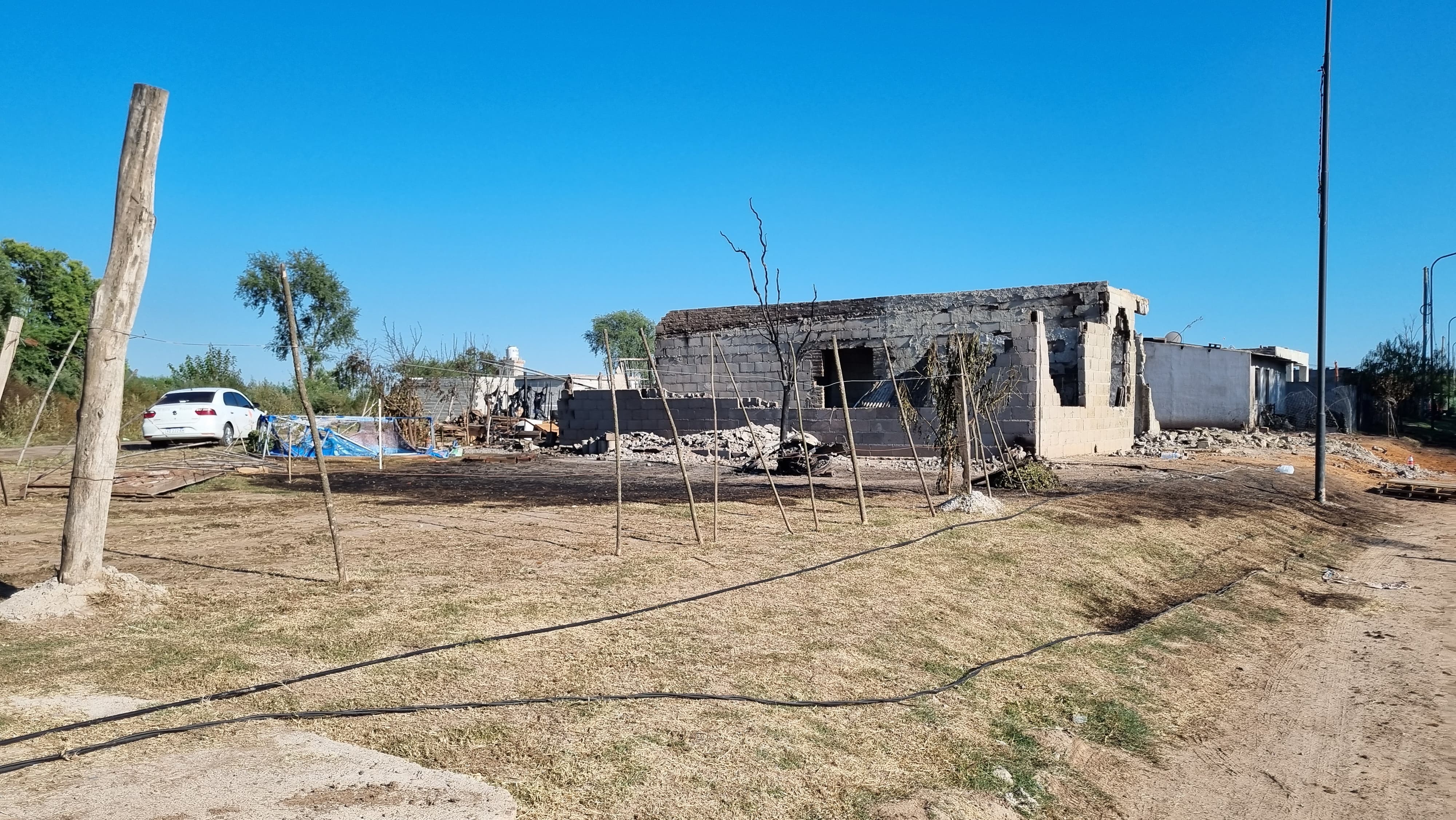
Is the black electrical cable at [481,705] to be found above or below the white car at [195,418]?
below

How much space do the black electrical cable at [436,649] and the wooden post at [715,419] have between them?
1.38 m

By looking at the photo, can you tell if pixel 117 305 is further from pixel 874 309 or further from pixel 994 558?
pixel 874 309

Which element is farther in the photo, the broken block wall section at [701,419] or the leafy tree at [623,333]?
the leafy tree at [623,333]

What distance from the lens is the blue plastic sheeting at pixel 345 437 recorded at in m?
19.7

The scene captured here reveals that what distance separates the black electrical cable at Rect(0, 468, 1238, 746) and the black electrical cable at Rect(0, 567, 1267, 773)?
20 centimetres

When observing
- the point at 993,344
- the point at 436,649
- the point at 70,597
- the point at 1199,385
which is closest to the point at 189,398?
the point at 70,597

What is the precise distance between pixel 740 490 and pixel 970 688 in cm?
897

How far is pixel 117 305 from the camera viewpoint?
5.89m

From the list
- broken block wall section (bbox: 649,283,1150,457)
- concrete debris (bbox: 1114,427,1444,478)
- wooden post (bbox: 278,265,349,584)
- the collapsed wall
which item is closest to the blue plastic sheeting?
the collapsed wall

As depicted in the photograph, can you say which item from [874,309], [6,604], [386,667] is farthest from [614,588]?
[874,309]

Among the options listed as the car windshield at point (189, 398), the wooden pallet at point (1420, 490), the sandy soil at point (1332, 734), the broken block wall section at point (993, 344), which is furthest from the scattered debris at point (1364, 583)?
the car windshield at point (189, 398)

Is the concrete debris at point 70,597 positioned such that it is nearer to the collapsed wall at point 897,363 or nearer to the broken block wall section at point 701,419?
the broken block wall section at point 701,419

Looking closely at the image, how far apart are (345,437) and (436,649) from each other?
17.7 m

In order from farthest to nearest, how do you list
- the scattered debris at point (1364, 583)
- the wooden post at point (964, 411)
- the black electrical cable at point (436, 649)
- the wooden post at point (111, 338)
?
the wooden post at point (964, 411) → the scattered debris at point (1364, 583) → the wooden post at point (111, 338) → the black electrical cable at point (436, 649)
